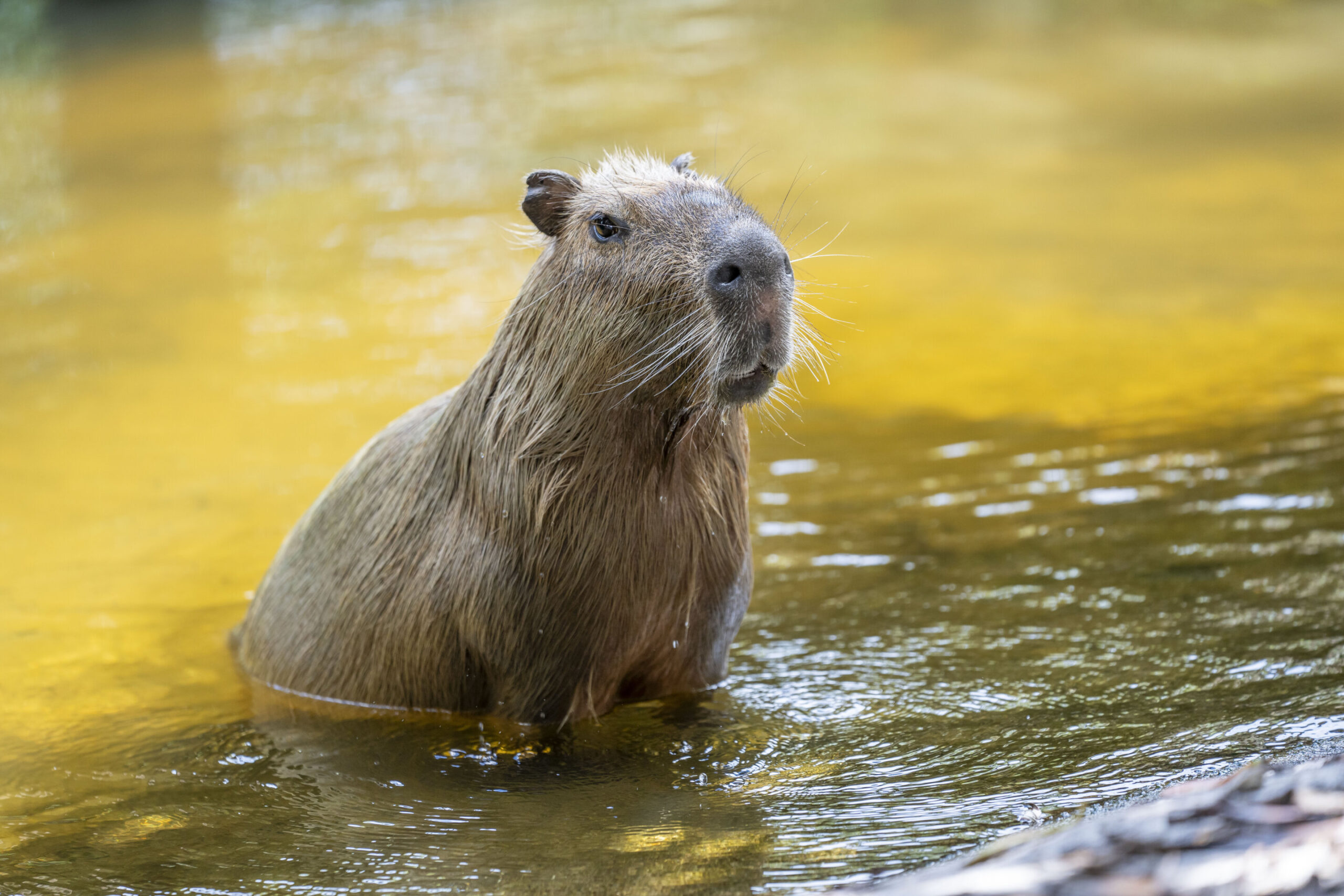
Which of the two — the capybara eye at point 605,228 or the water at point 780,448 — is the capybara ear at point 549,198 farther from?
the water at point 780,448

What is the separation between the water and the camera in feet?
12.0

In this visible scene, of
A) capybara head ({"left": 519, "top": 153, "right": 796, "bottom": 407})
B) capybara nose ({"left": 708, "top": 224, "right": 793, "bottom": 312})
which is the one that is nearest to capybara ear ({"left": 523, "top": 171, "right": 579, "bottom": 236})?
capybara head ({"left": 519, "top": 153, "right": 796, "bottom": 407})

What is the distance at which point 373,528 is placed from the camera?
4.35m

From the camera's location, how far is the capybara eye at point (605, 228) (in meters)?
3.73

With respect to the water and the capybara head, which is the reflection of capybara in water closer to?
the capybara head

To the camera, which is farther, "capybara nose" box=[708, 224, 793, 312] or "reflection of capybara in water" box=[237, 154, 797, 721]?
"reflection of capybara in water" box=[237, 154, 797, 721]

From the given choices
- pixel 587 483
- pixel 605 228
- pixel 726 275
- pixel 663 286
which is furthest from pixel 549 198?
pixel 587 483

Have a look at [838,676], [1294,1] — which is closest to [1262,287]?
[838,676]

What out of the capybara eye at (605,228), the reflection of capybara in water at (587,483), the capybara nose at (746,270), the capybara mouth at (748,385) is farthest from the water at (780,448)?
the capybara eye at (605,228)

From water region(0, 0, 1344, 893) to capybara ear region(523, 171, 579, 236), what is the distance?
1.48m

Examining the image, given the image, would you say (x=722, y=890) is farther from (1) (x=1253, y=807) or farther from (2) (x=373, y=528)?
(2) (x=373, y=528)

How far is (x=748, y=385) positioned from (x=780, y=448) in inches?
119

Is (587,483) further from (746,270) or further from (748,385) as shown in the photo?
(746,270)

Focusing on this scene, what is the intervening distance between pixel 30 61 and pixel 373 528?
50.6 feet
